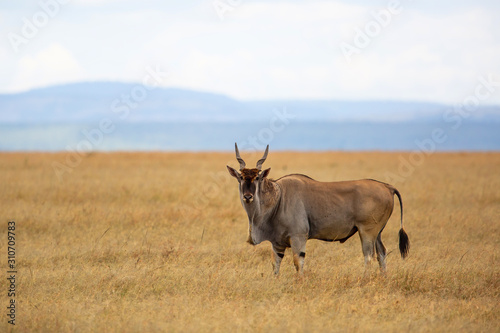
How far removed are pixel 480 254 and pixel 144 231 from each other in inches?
268

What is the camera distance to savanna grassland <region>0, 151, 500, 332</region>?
24.6 ft

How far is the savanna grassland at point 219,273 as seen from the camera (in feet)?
24.6

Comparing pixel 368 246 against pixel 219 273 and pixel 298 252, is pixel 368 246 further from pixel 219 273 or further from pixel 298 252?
pixel 219 273

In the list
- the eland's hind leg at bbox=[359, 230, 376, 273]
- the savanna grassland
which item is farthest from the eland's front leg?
the eland's hind leg at bbox=[359, 230, 376, 273]

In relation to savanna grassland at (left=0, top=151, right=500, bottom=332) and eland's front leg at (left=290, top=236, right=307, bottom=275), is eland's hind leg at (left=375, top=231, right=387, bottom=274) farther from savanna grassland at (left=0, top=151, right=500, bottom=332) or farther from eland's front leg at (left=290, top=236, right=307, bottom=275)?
eland's front leg at (left=290, top=236, right=307, bottom=275)

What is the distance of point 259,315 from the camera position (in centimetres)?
764

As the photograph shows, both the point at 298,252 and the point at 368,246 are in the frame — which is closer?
the point at 298,252

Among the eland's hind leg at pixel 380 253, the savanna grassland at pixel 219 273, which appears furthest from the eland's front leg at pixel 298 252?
the eland's hind leg at pixel 380 253

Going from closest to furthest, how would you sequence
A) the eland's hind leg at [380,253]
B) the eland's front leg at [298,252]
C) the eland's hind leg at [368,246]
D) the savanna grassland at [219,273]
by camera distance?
1. the savanna grassland at [219,273]
2. the eland's front leg at [298,252]
3. the eland's hind leg at [368,246]
4. the eland's hind leg at [380,253]

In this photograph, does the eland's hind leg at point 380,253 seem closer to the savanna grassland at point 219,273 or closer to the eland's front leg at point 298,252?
the savanna grassland at point 219,273

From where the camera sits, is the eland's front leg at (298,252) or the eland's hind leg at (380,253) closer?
the eland's front leg at (298,252)

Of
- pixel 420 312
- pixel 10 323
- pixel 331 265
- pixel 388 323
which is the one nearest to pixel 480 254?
pixel 331 265

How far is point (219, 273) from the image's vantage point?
31.1 feet

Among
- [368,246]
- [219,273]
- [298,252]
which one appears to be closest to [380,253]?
[368,246]
